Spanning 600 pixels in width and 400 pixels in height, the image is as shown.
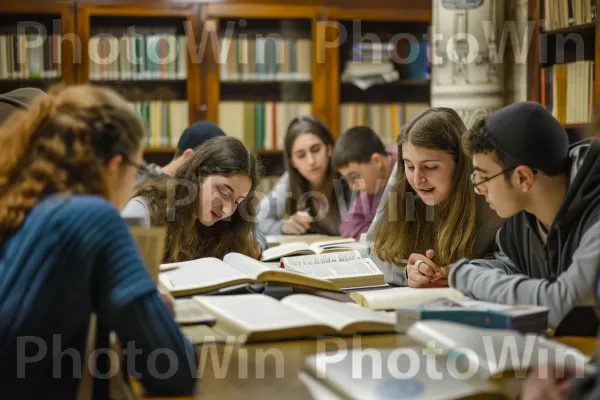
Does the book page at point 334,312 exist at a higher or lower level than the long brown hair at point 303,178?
lower

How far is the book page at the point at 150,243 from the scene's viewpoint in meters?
1.58

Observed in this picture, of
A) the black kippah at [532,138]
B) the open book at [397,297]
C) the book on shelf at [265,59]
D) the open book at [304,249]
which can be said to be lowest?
the open book at [304,249]

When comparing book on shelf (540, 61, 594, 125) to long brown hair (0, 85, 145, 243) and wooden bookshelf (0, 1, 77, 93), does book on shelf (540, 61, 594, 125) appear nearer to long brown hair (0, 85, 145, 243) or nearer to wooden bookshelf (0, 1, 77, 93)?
wooden bookshelf (0, 1, 77, 93)

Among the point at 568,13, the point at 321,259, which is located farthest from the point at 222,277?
the point at 568,13

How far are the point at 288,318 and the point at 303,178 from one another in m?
2.79

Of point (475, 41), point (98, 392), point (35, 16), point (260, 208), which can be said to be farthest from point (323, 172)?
point (98, 392)

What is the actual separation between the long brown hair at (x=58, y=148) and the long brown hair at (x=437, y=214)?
134 centimetres

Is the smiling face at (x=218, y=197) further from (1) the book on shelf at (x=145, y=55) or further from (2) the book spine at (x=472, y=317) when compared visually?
(1) the book on shelf at (x=145, y=55)

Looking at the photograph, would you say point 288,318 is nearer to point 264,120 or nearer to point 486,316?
point 486,316

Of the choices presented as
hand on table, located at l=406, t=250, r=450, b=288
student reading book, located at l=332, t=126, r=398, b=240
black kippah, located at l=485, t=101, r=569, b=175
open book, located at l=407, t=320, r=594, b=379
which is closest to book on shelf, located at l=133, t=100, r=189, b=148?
student reading book, located at l=332, t=126, r=398, b=240

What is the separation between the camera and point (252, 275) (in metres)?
2.12

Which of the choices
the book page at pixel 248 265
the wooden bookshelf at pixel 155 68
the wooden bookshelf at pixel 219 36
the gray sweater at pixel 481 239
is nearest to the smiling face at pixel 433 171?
the gray sweater at pixel 481 239

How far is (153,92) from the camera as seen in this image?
5.34 meters

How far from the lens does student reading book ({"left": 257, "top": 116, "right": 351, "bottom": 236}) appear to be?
4.28 m
